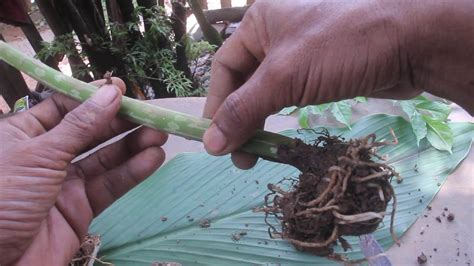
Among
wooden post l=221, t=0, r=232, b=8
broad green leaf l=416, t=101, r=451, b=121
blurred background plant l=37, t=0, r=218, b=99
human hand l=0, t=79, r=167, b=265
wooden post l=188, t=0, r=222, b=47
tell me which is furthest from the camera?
wooden post l=221, t=0, r=232, b=8

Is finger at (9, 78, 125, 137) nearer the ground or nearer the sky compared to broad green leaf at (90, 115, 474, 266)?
nearer the sky

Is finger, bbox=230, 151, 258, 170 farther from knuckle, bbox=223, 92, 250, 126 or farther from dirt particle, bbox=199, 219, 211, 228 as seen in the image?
dirt particle, bbox=199, 219, 211, 228

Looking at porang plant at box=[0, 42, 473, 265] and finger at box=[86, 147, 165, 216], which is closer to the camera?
porang plant at box=[0, 42, 473, 265]

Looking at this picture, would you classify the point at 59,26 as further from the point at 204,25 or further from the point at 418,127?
the point at 418,127

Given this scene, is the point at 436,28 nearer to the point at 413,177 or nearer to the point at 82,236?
the point at 413,177

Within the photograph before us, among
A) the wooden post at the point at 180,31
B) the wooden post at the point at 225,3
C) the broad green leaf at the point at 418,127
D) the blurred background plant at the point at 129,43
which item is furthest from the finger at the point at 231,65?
the wooden post at the point at 225,3

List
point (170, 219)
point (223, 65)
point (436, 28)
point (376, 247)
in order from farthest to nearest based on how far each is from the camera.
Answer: point (170, 219) < point (223, 65) < point (376, 247) < point (436, 28)

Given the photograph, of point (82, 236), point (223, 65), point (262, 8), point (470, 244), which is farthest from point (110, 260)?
point (470, 244)

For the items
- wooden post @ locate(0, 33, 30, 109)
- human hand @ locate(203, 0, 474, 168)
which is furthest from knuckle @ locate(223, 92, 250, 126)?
wooden post @ locate(0, 33, 30, 109)
